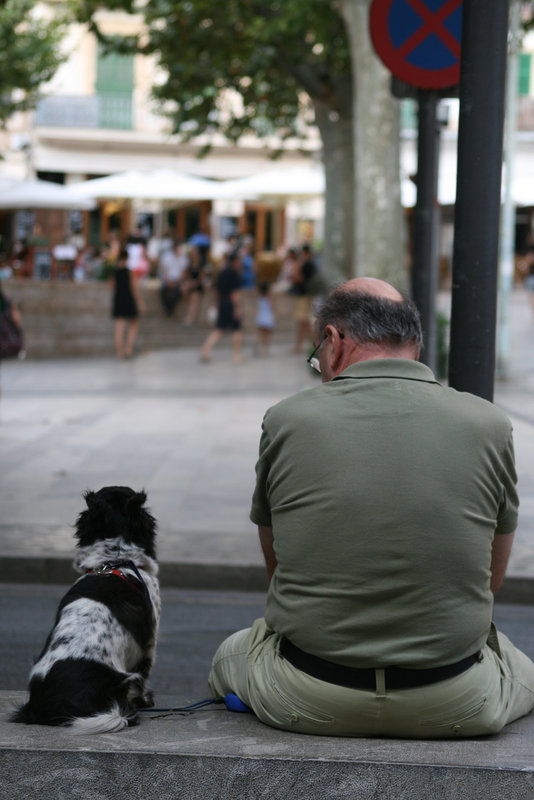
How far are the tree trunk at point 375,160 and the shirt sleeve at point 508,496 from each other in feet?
47.6

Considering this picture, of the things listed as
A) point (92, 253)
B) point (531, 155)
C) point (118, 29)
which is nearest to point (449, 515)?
point (92, 253)

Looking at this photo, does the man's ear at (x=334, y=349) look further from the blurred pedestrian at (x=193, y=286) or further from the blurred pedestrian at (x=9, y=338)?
the blurred pedestrian at (x=193, y=286)

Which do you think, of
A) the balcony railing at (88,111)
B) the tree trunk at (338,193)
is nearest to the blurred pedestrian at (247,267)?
the tree trunk at (338,193)

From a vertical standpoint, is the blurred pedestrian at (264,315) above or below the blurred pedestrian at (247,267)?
below

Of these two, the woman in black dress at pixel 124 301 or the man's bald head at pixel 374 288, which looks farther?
the woman in black dress at pixel 124 301

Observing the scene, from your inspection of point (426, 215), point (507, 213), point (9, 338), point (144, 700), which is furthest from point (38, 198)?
point (144, 700)

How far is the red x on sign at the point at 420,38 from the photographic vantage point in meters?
6.05

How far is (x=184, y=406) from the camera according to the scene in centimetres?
1482

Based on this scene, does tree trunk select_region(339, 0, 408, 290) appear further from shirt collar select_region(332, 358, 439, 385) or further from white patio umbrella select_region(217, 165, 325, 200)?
shirt collar select_region(332, 358, 439, 385)

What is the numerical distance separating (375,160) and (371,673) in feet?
51.1

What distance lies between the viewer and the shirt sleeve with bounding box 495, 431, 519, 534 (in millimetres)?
3184

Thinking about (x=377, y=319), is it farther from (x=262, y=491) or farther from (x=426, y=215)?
(x=426, y=215)

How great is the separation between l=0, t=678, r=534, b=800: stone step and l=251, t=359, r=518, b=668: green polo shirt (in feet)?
0.80

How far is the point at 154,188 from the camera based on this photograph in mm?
30328
